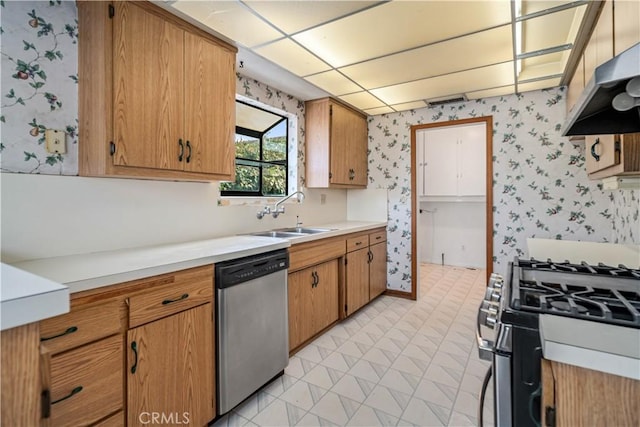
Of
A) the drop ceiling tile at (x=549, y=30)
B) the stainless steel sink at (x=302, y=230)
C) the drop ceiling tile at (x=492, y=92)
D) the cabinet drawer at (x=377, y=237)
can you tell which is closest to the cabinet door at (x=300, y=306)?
the stainless steel sink at (x=302, y=230)

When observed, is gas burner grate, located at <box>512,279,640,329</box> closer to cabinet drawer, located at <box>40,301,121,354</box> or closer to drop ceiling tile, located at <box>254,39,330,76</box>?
cabinet drawer, located at <box>40,301,121,354</box>

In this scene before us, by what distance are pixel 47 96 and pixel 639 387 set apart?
237 centimetres

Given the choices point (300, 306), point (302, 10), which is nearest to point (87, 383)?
point (300, 306)

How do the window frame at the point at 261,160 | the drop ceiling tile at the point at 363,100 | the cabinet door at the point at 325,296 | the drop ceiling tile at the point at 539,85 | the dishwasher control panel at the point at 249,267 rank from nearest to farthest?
the dishwasher control panel at the point at 249,267 → the cabinet door at the point at 325,296 → the window frame at the point at 261,160 → the drop ceiling tile at the point at 539,85 → the drop ceiling tile at the point at 363,100

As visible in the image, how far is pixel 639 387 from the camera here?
2.03 feet

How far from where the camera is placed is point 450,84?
9.65 ft

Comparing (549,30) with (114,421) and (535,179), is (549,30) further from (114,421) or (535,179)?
(114,421)

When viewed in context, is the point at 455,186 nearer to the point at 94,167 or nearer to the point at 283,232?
the point at 283,232

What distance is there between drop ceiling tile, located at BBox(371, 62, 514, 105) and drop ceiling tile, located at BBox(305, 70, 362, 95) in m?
0.28

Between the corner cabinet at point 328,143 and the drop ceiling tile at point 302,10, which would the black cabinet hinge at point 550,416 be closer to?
the drop ceiling tile at point 302,10

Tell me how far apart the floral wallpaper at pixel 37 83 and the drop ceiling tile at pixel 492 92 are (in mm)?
3295

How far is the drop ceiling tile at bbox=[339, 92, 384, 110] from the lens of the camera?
3273 millimetres

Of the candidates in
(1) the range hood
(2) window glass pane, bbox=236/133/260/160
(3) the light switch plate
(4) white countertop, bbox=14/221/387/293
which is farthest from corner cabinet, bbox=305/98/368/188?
(1) the range hood

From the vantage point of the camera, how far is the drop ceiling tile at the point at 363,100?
3.27m
